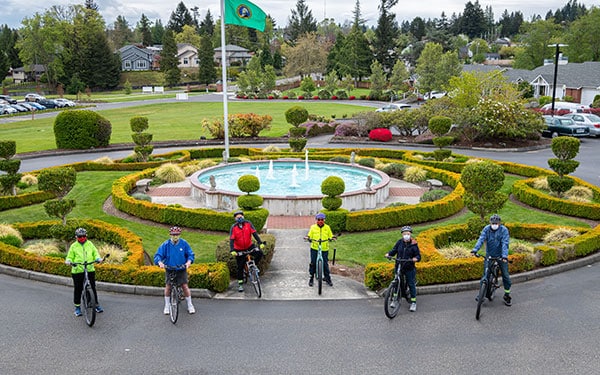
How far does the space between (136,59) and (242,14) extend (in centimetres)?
9848

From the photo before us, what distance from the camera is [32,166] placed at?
29.2 m

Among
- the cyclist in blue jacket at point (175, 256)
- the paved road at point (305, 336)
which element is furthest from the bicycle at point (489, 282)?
the cyclist in blue jacket at point (175, 256)

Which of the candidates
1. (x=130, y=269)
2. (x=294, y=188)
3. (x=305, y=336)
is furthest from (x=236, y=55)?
(x=305, y=336)

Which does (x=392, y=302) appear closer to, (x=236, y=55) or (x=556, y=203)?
(x=556, y=203)

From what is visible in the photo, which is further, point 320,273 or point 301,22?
point 301,22

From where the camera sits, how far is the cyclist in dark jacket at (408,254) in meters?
9.98

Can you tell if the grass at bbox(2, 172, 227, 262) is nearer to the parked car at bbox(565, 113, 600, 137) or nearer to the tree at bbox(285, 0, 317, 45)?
the parked car at bbox(565, 113, 600, 137)

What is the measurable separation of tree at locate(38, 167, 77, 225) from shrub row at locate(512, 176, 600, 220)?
1563 centimetres

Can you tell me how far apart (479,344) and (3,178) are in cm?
1815

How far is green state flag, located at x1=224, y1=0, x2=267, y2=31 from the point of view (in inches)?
950

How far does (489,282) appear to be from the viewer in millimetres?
10438

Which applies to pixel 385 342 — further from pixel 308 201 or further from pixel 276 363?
pixel 308 201

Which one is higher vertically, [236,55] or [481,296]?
[236,55]

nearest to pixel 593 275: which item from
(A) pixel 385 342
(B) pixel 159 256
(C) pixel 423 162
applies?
(A) pixel 385 342
